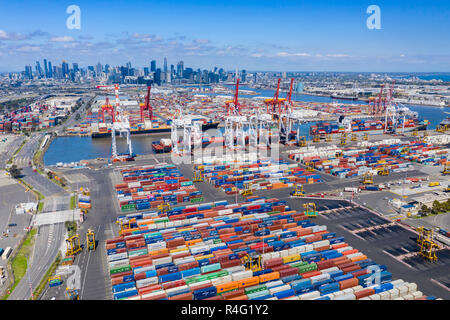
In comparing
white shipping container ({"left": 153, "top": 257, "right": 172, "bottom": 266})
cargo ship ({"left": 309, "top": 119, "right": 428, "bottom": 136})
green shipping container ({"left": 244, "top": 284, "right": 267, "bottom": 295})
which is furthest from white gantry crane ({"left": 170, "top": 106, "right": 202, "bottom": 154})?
green shipping container ({"left": 244, "top": 284, "right": 267, "bottom": 295})

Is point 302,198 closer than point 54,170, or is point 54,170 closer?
point 302,198

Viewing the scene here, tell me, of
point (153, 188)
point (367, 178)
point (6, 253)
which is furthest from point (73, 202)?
point (367, 178)

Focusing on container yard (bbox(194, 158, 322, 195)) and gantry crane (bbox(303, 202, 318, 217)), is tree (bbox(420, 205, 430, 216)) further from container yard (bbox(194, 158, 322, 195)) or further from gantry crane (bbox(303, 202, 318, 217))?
container yard (bbox(194, 158, 322, 195))
